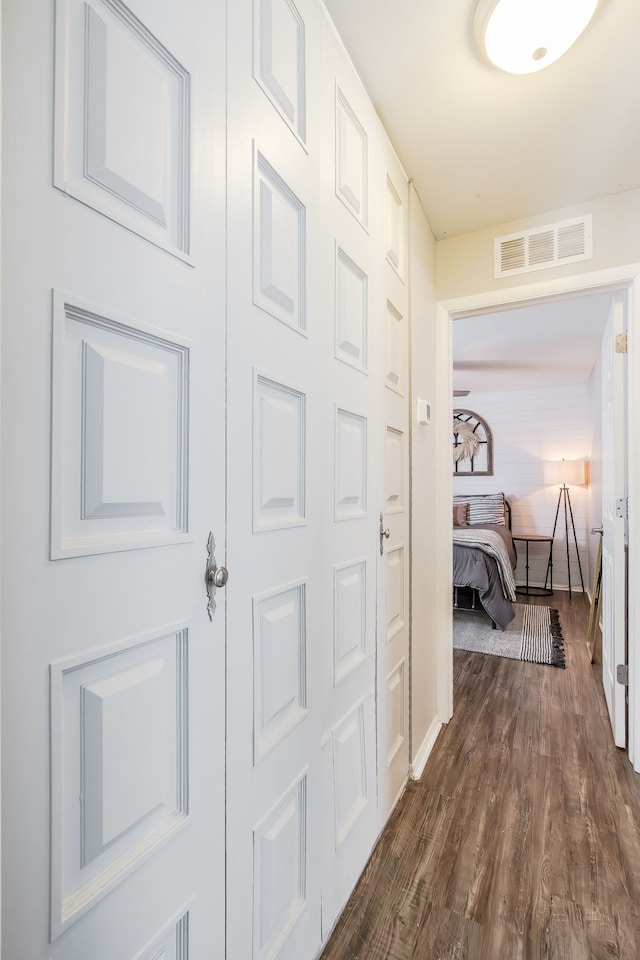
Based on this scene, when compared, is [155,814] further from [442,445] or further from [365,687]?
[442,445]

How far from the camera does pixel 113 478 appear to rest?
61cm

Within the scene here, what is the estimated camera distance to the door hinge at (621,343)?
2094 mm

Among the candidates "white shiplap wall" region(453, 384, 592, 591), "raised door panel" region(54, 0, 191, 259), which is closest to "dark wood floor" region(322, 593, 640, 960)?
"raised door panel" region(54, 0, 191, 259)

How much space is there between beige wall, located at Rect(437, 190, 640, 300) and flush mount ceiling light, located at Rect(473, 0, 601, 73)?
88 cm

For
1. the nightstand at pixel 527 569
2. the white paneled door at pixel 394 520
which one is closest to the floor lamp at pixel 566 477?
the nightstand at pixel 527 569

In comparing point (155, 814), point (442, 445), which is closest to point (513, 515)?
point (442, 445)

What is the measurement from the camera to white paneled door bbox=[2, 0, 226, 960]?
0.49 metres

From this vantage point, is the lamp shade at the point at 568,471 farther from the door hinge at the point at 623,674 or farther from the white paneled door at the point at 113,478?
the white paneled door at the point at 113,478

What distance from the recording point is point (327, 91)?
4.05 ft

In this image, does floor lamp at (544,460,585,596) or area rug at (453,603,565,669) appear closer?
area rug at (453,603,565,669)

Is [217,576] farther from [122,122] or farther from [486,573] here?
[486,573]

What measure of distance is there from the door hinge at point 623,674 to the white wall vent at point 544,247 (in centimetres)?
187

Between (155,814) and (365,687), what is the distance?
90 centimetres

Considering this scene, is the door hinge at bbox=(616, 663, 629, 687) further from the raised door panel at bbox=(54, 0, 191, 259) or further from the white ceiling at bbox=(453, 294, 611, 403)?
the raised door panel at bbox=(54, 0, 191, 259)
